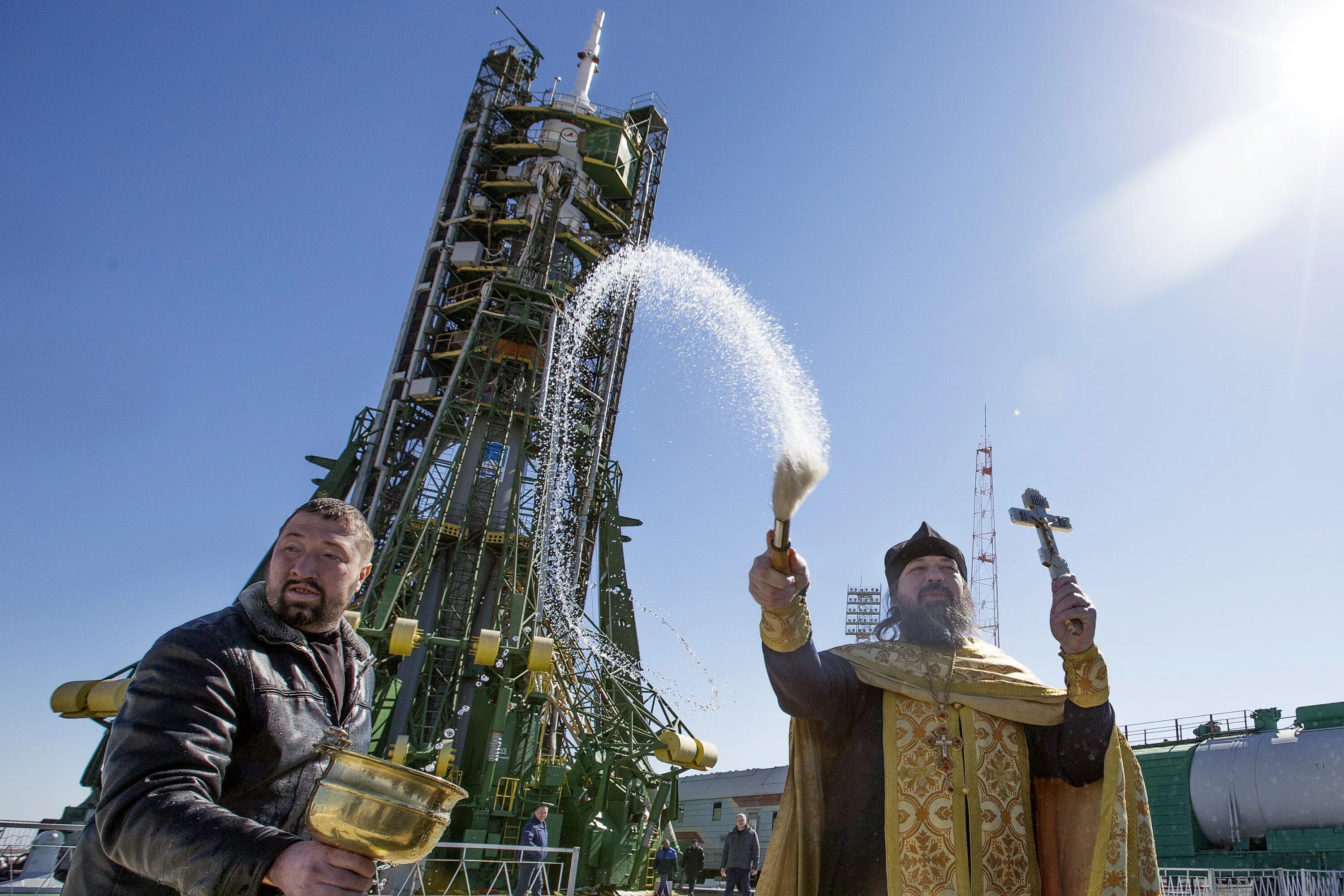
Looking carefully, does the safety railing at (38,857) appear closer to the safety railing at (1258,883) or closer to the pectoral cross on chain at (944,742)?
the pectoral cross on chain at (944,742)

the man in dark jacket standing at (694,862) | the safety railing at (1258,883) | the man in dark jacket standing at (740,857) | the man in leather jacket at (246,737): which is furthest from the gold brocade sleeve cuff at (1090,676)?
the man in dark jacket standing at (694,862)

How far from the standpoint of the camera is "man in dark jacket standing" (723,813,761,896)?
519 inches

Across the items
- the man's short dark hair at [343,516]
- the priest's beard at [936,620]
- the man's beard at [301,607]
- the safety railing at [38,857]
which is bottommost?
the safety railing at [38,857]

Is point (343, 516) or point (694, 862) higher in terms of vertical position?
point (343, 516)

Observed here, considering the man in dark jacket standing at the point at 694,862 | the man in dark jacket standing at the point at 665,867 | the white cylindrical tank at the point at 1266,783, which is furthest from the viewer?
the man in dark jacket standing at the point at 694,862

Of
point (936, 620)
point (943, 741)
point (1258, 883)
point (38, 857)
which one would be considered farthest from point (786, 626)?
point (1258, 883)

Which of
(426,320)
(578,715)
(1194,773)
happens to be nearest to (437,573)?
(578,715)

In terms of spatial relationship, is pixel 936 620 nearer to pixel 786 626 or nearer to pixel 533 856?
pixel 786 626

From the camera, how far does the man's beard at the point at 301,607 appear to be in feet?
6.98

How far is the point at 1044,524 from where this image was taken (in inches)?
139

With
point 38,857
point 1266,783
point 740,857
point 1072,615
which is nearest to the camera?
point 1072,615

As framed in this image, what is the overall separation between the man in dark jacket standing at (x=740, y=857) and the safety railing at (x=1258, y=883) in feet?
20.3

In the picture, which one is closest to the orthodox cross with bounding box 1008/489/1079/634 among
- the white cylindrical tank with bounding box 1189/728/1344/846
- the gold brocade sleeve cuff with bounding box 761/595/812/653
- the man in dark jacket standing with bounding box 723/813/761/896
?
the gold brocade sleeve cuff with bounding box 761/595/812/653

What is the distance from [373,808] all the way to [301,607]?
0.73 m
